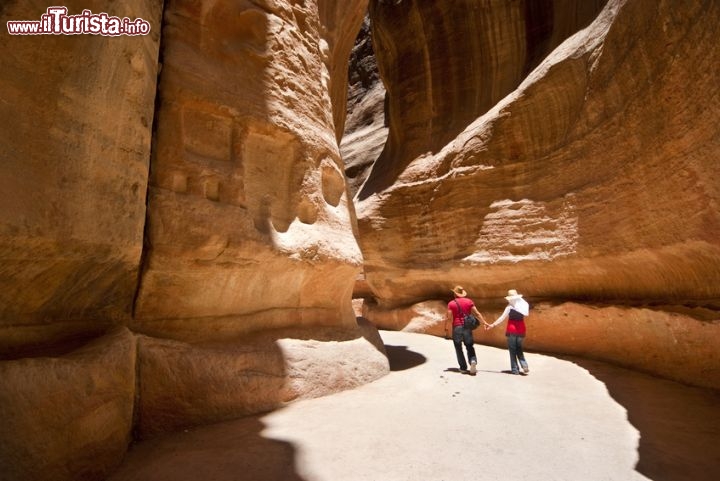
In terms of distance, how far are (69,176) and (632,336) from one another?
6.16 metres

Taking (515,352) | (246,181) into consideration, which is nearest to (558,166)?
(515,352)

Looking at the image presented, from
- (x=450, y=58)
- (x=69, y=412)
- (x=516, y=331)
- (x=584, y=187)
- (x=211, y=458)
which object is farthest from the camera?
(x=450, y=58)

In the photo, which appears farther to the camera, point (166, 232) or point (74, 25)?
point (166, 232)

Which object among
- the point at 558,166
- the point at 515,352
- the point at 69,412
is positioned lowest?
the point at 515,352

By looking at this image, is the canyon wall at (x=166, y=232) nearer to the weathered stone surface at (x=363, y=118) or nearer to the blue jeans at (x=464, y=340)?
the blue jeans at (x=464, y=340)

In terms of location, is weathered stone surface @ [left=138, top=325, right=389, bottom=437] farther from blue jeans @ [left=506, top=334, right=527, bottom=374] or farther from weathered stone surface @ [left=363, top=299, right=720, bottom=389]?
weathered stone surface @ [left=363, top=299, right=720, bottom=389]

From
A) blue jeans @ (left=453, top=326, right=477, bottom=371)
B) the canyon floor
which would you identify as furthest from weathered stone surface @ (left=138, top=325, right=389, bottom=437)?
blue jeans @ (left=453, top=326, right=477, bottom=371)

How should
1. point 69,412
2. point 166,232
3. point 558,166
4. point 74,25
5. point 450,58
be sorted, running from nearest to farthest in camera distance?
point 69,412, point 74,25, point 166,232, point 558,166, point 450,58

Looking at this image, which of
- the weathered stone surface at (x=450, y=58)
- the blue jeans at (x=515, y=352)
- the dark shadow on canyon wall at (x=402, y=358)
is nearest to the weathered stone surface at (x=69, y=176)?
the dark shadow on canyon wall at (x=402, y=358)

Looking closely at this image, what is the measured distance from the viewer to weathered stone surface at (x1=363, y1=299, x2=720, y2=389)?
4.22 metres

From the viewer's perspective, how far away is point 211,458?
2.63m

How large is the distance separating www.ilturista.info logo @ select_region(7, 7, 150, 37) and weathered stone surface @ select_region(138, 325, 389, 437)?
7.00ft

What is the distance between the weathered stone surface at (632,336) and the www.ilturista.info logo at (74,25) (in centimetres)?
589

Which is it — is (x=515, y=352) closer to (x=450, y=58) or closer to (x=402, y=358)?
(x=402, y=358)
